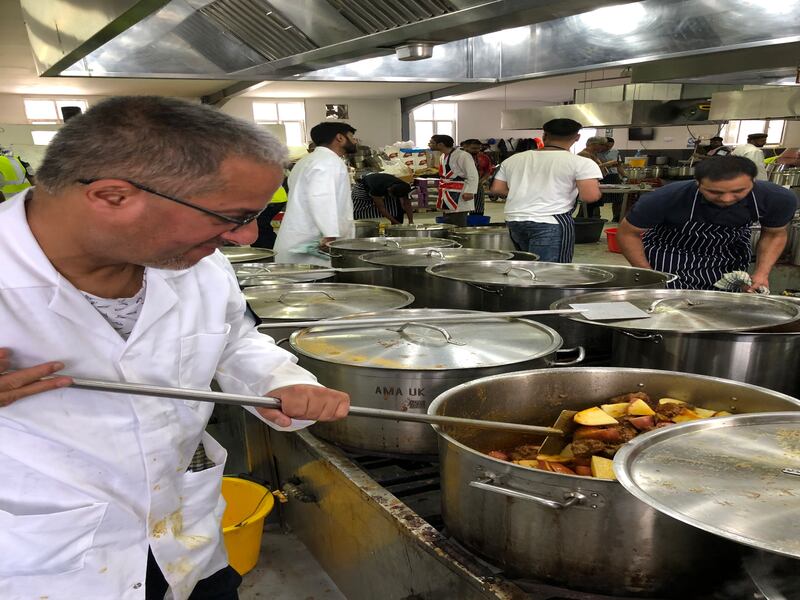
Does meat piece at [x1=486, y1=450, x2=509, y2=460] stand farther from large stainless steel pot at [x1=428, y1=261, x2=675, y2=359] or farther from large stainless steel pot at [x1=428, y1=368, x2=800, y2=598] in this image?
large stainless steel pot at [x1=428, y1=261, x2=675, y2=359]

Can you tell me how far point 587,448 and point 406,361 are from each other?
482 mm

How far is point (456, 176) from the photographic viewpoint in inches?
316

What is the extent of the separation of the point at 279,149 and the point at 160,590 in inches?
34.2

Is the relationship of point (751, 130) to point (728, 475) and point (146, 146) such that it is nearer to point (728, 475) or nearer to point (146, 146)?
point (728, 475)

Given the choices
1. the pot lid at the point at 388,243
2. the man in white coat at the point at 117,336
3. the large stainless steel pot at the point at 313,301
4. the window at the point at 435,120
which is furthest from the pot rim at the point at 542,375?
the window at the point at 435,120

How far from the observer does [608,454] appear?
124cm

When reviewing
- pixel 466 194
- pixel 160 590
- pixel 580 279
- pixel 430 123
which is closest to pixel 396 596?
pixel 160 590

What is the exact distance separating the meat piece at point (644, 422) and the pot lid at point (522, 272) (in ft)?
3.18

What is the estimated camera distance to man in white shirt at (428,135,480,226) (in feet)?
25.1

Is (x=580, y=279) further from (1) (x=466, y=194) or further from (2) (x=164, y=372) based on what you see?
(1) (x=466, y=194)

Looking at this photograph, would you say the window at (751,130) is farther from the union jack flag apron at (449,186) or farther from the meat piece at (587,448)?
the meat piece at (587,448)

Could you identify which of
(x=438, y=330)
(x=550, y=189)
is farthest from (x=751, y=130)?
(x=438, y=330)

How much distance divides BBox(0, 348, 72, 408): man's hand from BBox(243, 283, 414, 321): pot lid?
1.15m

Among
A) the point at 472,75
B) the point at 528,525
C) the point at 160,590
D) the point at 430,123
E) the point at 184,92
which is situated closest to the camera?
the point at 528,525
